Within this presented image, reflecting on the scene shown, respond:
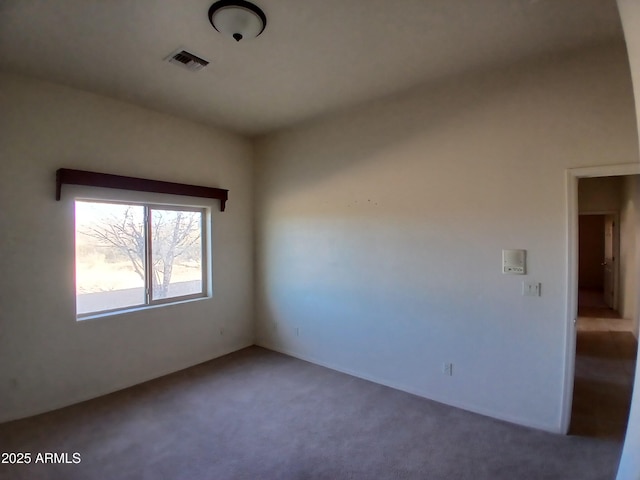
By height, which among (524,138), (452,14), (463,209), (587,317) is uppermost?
(452,14)

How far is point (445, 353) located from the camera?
3.07 meters

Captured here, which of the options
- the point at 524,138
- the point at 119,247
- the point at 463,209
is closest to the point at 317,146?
the point at 463,209

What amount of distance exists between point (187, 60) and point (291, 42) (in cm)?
88

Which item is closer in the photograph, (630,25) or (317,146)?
(630,25)

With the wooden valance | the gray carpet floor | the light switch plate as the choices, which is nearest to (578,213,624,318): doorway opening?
the light switch plate

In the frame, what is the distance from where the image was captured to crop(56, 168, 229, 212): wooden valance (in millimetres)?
2961

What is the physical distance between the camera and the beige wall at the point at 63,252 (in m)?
2.77

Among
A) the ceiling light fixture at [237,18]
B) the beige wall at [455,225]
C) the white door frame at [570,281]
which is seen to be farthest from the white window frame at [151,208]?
the white door frame at [570,281]

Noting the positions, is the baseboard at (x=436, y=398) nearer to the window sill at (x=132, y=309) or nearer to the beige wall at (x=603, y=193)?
the window sill at (x=132, y=309)

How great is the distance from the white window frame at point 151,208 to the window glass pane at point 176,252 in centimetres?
5

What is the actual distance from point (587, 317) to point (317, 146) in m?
6.33

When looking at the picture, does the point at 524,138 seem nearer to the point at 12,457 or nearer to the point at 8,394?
the point at 12,457

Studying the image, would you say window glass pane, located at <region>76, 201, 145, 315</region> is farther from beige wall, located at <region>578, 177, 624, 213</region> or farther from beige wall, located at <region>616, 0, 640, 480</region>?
beige wall, located at <region>578, 177, 624, 213</region>

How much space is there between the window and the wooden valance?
240 mm
